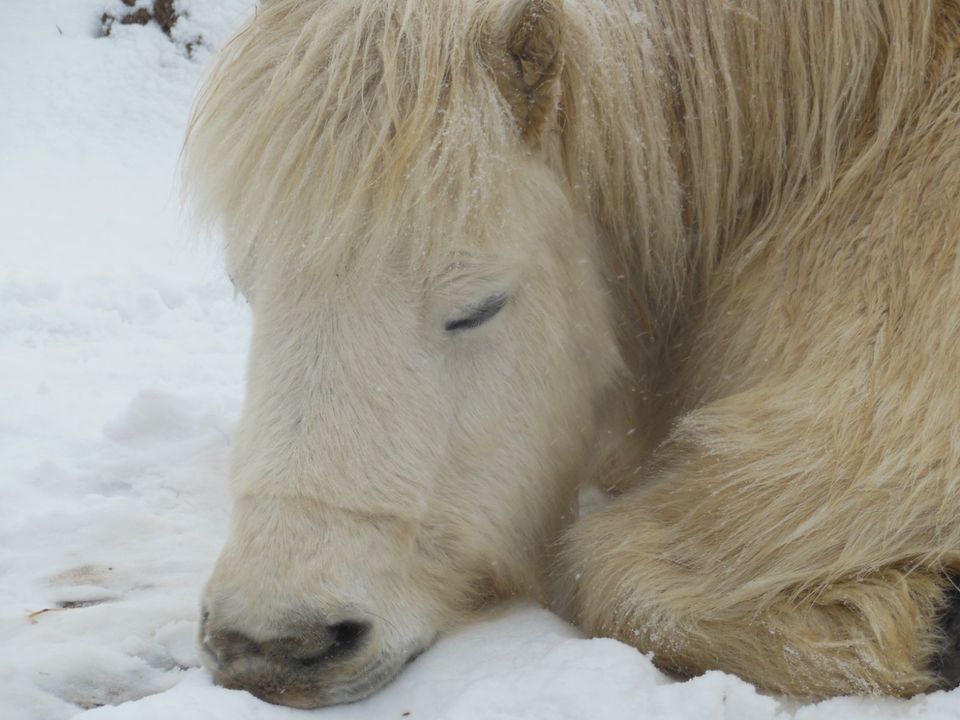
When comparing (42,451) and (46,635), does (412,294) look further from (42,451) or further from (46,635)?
(42,451)

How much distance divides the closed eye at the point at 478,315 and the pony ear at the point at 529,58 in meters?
0.33

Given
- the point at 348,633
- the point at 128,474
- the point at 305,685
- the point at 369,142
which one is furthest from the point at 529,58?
the point at 128,474

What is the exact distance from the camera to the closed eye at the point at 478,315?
2131mm

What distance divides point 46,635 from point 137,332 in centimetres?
242

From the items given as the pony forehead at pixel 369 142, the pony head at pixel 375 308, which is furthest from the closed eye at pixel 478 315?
the pony forehead at pixel 369 142

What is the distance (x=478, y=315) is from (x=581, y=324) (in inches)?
13.8

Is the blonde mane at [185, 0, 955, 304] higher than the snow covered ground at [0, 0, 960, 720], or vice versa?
the blonde mane at [185, 0, 955, 304]

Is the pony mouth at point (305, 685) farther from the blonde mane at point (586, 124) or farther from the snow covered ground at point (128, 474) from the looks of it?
the blonde mane at point (586, 124)

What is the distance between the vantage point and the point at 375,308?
80.4 inches

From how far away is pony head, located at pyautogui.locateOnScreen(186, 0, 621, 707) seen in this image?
6.38 feet

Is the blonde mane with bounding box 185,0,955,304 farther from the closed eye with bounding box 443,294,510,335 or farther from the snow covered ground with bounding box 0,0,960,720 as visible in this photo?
the snow covered ground with bounding box 0,0,960,720

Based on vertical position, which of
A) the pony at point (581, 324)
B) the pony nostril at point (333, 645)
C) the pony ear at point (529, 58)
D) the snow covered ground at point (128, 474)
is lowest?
the snow covered ground at point (128, 474)

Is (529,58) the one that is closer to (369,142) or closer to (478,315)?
(369,142)

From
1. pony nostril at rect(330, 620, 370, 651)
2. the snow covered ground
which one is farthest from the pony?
the snow covered ground
